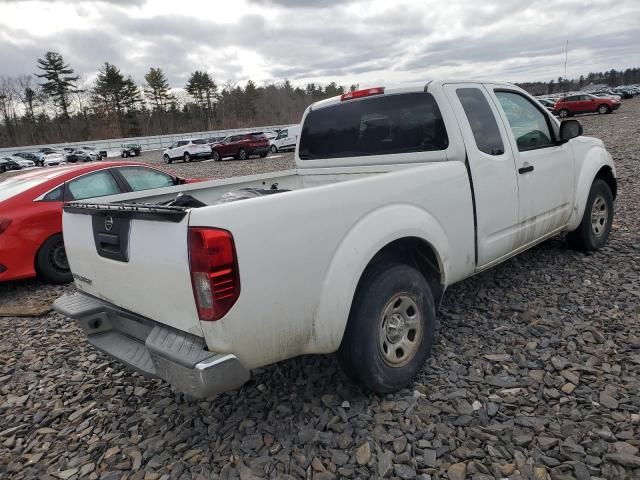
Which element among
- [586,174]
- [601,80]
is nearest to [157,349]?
[586,174]

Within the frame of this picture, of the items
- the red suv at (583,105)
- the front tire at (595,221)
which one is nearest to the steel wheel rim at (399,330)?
the front tire at (595,221)

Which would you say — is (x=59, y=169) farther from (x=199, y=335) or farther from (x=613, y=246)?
(x=613, y=246)

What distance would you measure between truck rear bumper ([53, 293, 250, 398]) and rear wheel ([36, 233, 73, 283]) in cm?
302

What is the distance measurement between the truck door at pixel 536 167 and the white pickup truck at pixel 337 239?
0.06 ft

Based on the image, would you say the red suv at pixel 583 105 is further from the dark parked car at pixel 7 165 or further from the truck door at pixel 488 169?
the dark parked car at pixel 7 165

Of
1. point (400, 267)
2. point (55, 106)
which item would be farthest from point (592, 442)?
point (55, 106)

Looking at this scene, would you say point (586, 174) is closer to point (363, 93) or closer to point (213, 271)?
point (363, 93)

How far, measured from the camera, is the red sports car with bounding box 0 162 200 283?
532 centimetres

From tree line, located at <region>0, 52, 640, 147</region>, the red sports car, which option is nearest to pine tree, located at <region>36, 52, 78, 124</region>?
tree line, located at <region>0, 52, 640, 147</region>

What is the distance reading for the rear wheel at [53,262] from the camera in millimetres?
5555

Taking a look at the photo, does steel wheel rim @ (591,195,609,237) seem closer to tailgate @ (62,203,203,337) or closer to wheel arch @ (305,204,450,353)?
wheel arch @ (305,204,450,353)

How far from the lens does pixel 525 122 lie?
4133mm

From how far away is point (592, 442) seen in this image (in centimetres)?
235

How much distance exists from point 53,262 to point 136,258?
4.08 m
